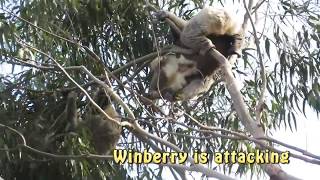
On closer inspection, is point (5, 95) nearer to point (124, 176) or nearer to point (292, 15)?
point (124, 176)

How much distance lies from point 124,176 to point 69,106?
0.66 meters

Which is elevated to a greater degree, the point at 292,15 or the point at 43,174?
the point at 292,15

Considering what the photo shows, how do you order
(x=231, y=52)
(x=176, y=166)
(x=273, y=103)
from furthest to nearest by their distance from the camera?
1. (x=273, y=103)
2. (x=231, y=52)
3. (x=176, y=166)

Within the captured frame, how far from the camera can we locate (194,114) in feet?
15.3

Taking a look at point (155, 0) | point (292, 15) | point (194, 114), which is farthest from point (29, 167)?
point (292, 15)

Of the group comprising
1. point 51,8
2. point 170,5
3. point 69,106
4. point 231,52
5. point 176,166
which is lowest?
point 176,166

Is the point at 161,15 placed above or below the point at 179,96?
above

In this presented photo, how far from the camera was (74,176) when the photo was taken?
3963 millimetres

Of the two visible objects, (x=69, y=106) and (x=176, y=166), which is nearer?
(x=176, y=166)

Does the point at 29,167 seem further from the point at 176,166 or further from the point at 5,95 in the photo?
the point at 176,166

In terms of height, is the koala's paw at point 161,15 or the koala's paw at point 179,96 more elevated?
the koala's paw at point 161,15

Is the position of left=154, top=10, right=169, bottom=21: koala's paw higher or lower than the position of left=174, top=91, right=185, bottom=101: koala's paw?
higher

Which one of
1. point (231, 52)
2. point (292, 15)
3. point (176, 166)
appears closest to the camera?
point (176, 166)

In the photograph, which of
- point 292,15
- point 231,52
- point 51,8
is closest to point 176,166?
point 231,52
